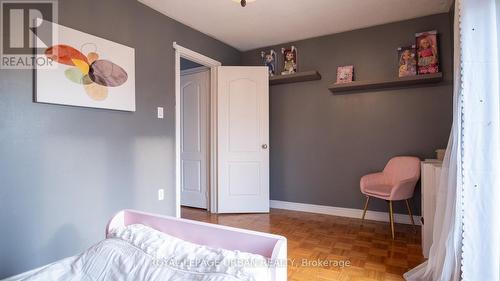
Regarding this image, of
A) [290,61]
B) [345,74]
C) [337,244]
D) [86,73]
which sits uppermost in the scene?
[290,61]

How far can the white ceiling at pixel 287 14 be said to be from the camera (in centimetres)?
264

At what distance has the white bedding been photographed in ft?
2.70

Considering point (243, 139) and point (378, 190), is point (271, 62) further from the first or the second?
point (378, 190)

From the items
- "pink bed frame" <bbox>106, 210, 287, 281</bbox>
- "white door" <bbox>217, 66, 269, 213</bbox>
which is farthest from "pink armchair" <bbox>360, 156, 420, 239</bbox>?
"pink bed frame" <bbox>106, 210, 287, 281</bbox>

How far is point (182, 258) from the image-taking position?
92 cm

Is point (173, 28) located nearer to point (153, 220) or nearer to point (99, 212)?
point (99, 212)

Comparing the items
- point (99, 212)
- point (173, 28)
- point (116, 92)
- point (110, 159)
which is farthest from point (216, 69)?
point (99, 212)

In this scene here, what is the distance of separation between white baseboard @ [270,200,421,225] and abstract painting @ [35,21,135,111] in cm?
245

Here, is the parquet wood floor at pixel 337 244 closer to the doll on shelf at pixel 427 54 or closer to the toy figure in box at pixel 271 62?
the doll on shelf at pixel 427 54

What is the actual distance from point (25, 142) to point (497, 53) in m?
2.85

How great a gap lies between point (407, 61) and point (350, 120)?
90 centimetres

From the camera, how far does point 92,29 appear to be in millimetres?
2152

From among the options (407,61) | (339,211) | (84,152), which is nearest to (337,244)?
(339,211)

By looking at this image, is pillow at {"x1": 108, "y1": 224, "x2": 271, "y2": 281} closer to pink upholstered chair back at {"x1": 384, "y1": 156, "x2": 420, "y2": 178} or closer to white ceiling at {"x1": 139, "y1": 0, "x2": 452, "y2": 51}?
white ceiling at {"x1": 139, "y1": 0, "x2": 452, "y2": 51}
